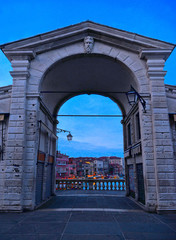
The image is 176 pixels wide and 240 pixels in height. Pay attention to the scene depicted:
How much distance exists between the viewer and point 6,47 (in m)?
8.87

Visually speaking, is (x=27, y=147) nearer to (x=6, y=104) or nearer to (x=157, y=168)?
(x=6, y=104)

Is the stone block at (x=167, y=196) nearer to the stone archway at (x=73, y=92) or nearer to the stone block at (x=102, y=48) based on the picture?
the stone archway at (x=73, y=92)

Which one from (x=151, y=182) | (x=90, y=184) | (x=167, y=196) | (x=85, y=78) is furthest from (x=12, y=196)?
(x=90, y=184)

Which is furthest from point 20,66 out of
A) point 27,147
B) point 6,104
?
point 27,147

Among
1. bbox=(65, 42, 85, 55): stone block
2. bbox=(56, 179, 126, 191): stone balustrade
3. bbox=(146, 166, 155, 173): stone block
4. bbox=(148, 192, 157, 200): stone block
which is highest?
bbox=(65, 42, 85, 55): stone block

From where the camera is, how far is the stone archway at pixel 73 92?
7.42 metres

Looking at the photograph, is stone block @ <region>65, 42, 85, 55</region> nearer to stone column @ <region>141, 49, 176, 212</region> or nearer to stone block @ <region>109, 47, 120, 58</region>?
stone block @ <region>109, 47, 120, 58</region>

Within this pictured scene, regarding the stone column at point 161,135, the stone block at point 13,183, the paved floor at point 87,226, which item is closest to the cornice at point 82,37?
the stone column at point 161,135

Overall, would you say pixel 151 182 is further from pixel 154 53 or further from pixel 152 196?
pixel 154 53

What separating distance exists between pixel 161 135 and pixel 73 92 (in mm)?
4768

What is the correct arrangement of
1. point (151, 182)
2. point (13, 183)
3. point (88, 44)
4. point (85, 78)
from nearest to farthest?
point (13, 183)
point (151, 182)
point (88, 44)
point (85, 78)

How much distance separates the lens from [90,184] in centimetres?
1512

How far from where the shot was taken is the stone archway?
742 centimetres

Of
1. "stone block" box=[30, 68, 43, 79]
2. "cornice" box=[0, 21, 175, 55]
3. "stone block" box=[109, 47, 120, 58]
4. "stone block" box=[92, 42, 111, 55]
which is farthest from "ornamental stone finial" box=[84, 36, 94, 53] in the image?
"stone block" box=[30, 68, 43, 79]
